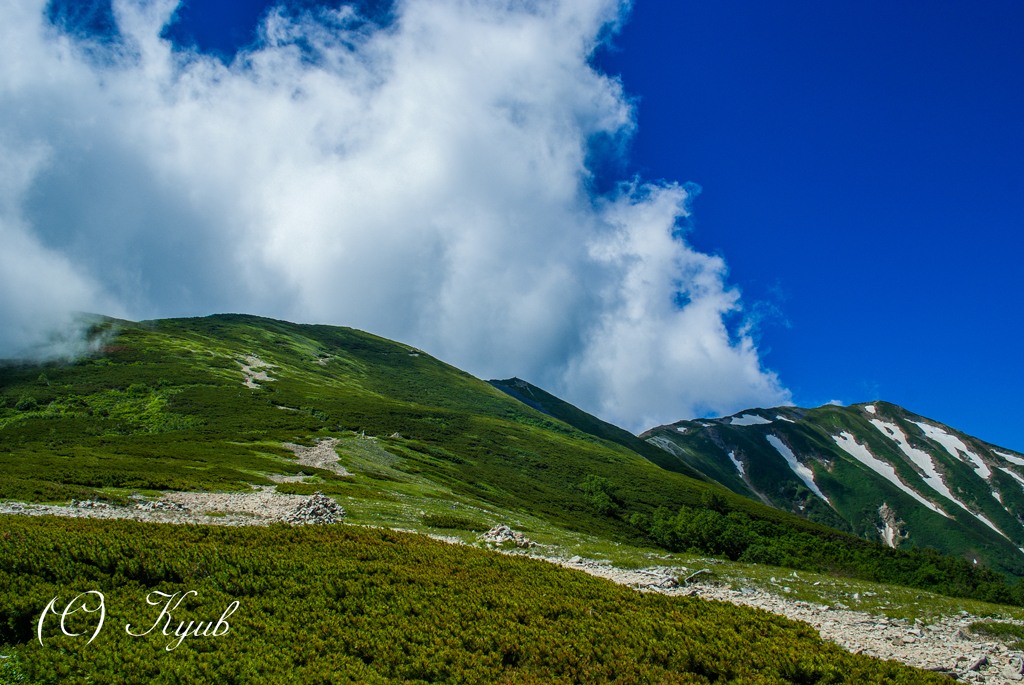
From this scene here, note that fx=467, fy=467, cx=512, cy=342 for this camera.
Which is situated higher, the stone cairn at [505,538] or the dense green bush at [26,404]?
the dense green bush at [26,404]

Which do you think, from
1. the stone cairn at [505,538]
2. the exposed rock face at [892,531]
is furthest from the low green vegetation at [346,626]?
the exposed rock face at [892,531]

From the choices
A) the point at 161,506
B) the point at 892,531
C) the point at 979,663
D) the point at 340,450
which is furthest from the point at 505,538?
the point at 892,531

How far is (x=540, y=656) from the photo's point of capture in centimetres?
1348

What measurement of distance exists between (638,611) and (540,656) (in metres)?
5.93

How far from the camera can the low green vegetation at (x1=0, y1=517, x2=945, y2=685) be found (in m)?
11.2

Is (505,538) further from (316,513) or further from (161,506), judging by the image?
(161,506)

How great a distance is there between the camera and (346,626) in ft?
45.9

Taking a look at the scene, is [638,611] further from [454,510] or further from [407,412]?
[407,412]

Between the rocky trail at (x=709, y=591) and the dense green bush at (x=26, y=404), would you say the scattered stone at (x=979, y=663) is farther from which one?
the dense green bush at (x=26, y=404)

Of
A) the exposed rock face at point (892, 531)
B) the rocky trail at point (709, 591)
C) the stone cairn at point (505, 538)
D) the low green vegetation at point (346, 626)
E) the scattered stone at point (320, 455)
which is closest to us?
the low green vegetation at point (346, 626)

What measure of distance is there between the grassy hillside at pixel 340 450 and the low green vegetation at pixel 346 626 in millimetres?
20239

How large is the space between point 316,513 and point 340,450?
34.6 m

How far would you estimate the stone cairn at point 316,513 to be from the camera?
Answer: 1207 inches

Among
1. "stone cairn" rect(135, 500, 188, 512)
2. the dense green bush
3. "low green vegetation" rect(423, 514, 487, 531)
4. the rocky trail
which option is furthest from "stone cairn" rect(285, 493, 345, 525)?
the dense green bush
